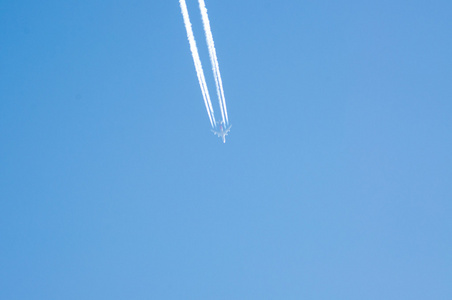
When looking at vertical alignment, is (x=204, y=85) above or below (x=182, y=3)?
below

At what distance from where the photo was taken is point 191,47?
45.4m

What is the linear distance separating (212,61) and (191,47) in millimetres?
1413

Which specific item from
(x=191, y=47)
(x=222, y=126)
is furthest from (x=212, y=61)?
(x=222, y=126)

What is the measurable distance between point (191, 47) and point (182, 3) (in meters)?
2.41

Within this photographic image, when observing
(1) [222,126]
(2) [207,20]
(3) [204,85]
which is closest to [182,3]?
(2) [207,20]

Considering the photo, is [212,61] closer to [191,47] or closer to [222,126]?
[191,47]

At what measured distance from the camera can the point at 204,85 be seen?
45.8 m

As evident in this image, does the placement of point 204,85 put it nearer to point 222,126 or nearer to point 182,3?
point 182,3

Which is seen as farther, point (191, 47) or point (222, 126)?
point (222, 126)

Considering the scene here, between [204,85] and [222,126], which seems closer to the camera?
[204,85]

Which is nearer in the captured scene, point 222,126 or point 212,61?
point 212,61

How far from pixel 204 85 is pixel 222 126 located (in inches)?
309

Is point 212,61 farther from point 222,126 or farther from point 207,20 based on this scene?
point 222,126

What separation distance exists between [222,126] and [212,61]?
8.78 m
